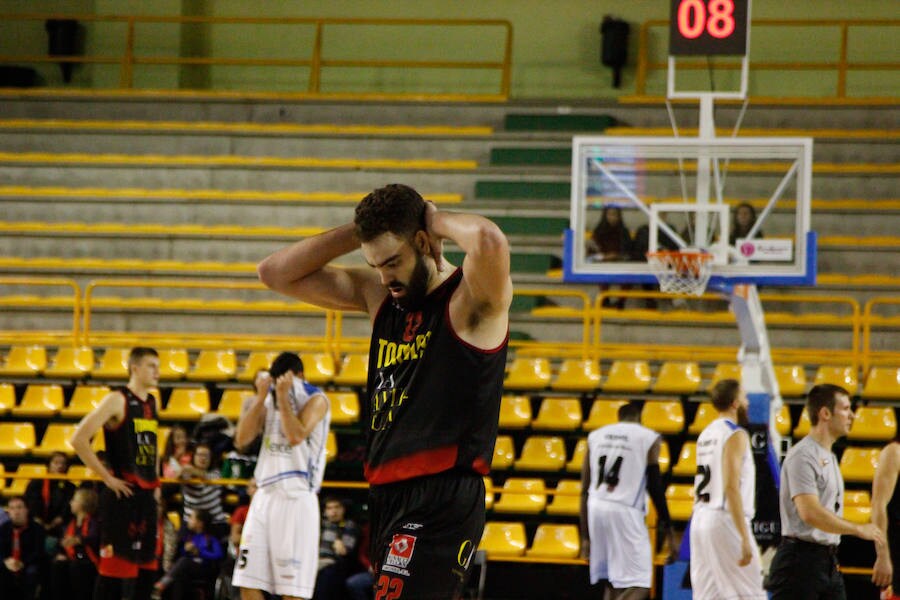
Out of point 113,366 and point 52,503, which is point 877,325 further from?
point 52,503

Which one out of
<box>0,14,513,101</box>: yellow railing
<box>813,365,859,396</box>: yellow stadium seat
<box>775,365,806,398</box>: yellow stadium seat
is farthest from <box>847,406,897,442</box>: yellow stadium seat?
<box>0,14,513,101</box>: yellow railing

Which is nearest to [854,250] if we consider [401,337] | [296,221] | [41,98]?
[296,221]

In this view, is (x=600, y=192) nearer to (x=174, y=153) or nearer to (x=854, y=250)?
(x=854, y=250)

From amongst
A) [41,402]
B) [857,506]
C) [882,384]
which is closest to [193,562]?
[41,402]

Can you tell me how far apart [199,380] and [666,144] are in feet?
20.1

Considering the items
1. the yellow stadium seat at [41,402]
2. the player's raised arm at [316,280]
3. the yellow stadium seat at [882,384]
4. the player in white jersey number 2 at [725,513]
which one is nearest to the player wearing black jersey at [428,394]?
the player's raised arm at [316,280]

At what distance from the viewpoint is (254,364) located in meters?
14.3

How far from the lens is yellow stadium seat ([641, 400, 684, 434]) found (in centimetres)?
1266

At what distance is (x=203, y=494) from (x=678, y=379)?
4885 millimetres

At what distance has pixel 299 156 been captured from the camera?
57.6 ft

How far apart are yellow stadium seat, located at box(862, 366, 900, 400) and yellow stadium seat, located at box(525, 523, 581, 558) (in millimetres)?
3275

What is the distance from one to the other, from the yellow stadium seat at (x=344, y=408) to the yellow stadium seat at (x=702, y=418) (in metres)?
3.28

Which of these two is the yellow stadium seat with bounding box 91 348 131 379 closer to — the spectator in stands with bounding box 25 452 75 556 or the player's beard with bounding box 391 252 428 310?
the spectator in stands with bounding box 25 452 75 556

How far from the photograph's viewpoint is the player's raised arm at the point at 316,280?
4.26 meters
